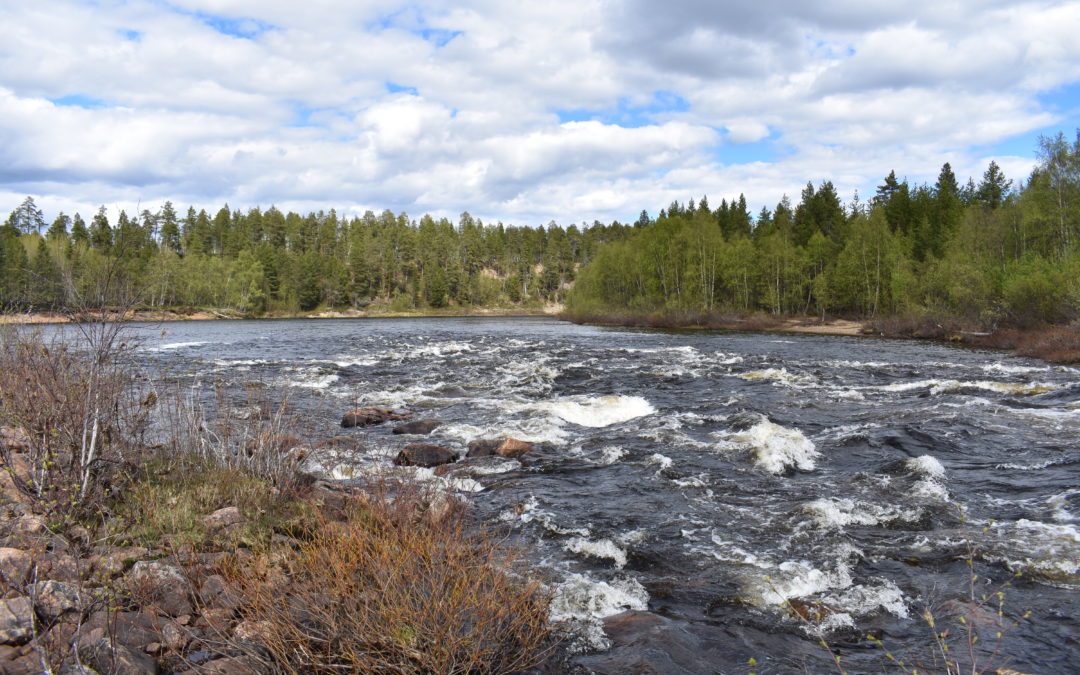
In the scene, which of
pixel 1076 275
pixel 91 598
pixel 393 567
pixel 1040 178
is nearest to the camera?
pixel 393 567

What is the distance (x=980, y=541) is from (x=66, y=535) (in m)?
11.4

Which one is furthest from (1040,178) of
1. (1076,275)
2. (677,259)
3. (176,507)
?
(176,507)

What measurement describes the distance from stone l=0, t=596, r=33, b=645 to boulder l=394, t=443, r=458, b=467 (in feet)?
23.2

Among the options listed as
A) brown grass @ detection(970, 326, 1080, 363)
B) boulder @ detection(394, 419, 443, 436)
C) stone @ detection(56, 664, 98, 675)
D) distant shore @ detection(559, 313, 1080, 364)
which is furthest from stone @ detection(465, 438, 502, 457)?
brown grass @ detection(970, 326, 1080, 363)

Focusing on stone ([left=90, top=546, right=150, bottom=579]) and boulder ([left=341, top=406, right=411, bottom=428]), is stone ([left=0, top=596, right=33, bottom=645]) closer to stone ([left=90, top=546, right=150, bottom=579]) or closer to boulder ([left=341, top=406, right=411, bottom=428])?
stone ([left=90, top=546, right=150, bottom=579])

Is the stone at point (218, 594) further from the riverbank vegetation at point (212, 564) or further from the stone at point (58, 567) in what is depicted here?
the stone at point (58, 567)

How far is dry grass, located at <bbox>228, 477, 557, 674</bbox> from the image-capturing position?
13.5 feet

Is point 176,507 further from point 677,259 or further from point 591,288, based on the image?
point 591,288

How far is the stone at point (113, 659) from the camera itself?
432cm

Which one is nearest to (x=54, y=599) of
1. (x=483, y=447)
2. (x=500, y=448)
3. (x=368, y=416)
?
(x=483, y=447)

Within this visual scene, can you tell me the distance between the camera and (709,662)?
5605mm

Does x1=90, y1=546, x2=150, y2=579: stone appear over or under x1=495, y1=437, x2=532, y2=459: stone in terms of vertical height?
over

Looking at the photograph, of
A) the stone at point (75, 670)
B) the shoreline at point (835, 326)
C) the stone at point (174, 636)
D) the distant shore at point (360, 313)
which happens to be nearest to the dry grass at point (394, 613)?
the stone at point (174, 636)

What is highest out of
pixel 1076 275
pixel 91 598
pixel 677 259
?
pixel 677 259
